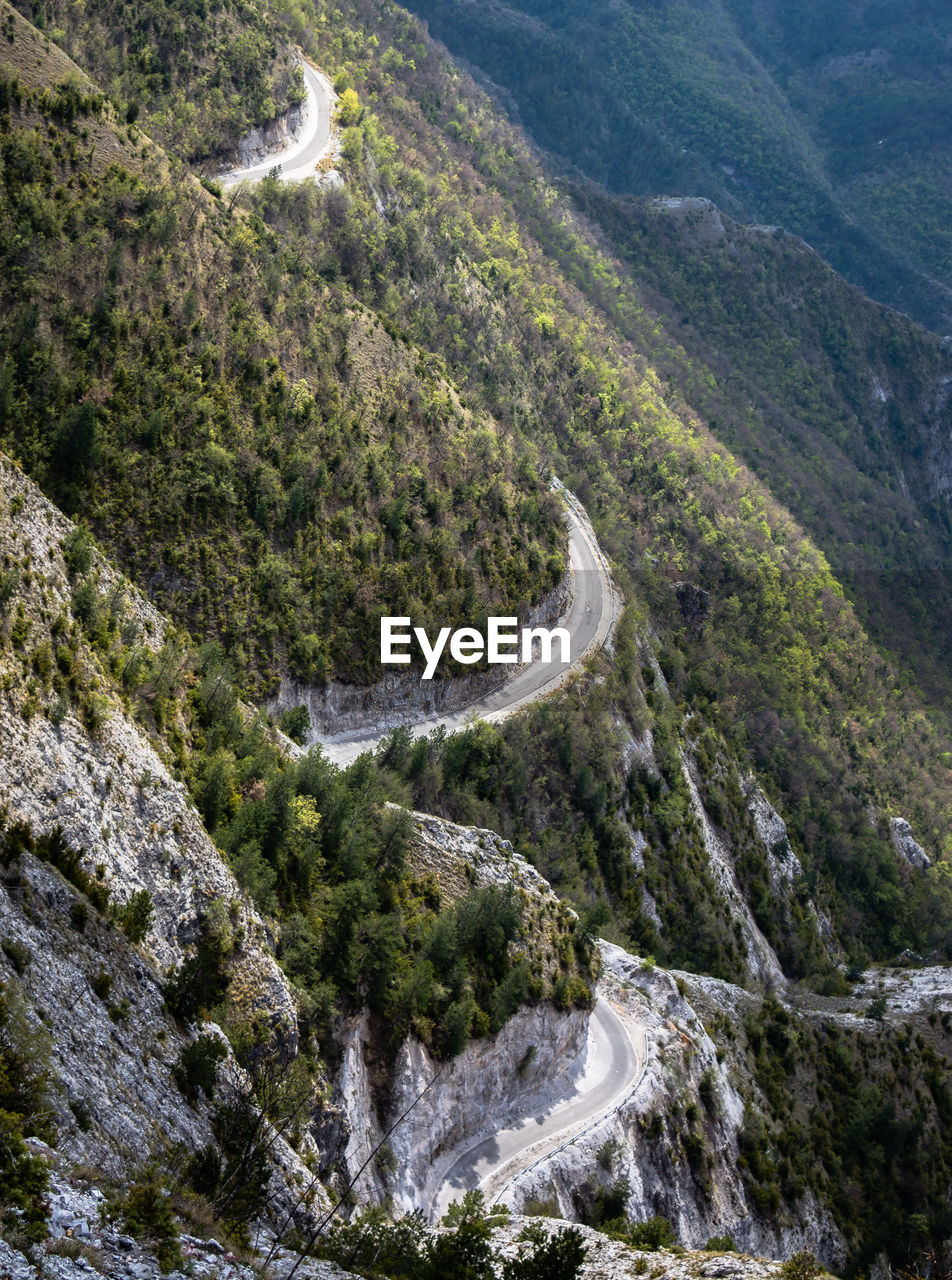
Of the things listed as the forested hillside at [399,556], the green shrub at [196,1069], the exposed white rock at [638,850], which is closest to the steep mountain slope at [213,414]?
the forested hillside at [399,556]

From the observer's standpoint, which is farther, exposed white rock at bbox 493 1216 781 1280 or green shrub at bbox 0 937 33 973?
exposed white rock at bbox 493 1216 781 1280

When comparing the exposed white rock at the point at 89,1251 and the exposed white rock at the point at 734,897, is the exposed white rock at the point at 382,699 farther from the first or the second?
the exposed white rock at the point at 89,1251

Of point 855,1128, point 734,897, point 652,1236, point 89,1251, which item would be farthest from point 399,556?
point 89,1251

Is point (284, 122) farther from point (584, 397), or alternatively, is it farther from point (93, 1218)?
point (93, 1218)

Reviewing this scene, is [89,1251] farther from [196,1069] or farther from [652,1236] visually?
[652,1236]

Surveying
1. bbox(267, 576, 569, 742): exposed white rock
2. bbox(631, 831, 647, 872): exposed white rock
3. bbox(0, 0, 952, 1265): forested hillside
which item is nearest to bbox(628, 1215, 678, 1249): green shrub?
bbox(0, 0, 952, 1265): forested hillside

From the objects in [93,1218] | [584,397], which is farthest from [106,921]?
[584,397]

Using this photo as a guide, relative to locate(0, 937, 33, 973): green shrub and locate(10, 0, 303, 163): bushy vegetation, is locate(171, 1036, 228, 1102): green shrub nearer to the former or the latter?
locate(0, 937, 33, 973): green shrub
